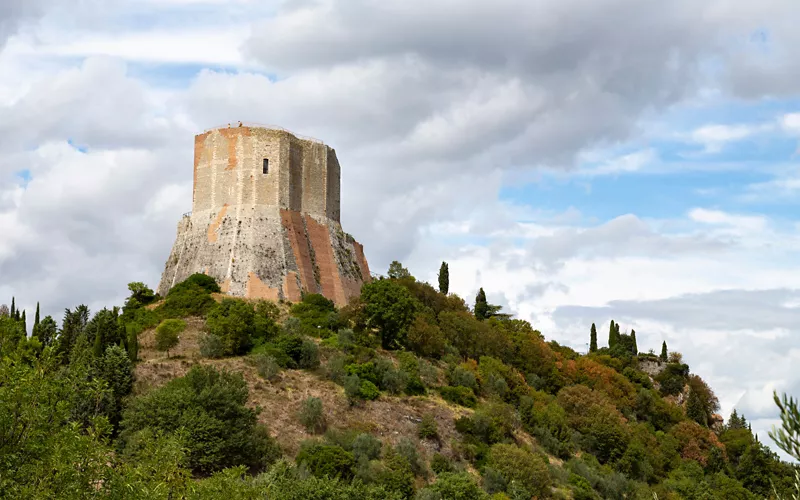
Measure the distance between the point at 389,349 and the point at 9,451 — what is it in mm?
38301

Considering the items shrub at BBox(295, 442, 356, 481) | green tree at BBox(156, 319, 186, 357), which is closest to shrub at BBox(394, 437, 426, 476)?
shrub at BBox(295, 442, 356, 481)

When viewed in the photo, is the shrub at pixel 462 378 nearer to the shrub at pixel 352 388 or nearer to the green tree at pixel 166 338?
the shrub at pixel 352 388

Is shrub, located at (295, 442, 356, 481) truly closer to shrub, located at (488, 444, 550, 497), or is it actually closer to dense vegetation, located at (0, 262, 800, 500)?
dense vegetation, located at (0, 262, 800, 500)

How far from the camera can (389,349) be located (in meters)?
58.0

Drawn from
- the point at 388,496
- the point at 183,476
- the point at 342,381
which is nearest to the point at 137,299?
the point at 342,381

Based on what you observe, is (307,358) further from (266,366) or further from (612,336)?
(612,336)

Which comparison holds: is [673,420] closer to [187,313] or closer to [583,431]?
[583,431]

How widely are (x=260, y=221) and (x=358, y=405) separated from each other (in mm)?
17969

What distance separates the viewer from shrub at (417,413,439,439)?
4819cm

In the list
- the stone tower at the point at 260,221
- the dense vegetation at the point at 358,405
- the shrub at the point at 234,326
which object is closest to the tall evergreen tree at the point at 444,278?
the dense vegetation at the point at 358,405

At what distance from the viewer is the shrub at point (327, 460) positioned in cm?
4119

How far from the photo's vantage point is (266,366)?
50094 mm

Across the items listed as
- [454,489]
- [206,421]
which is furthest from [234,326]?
[454,489]

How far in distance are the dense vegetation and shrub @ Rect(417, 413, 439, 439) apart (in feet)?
0.26
